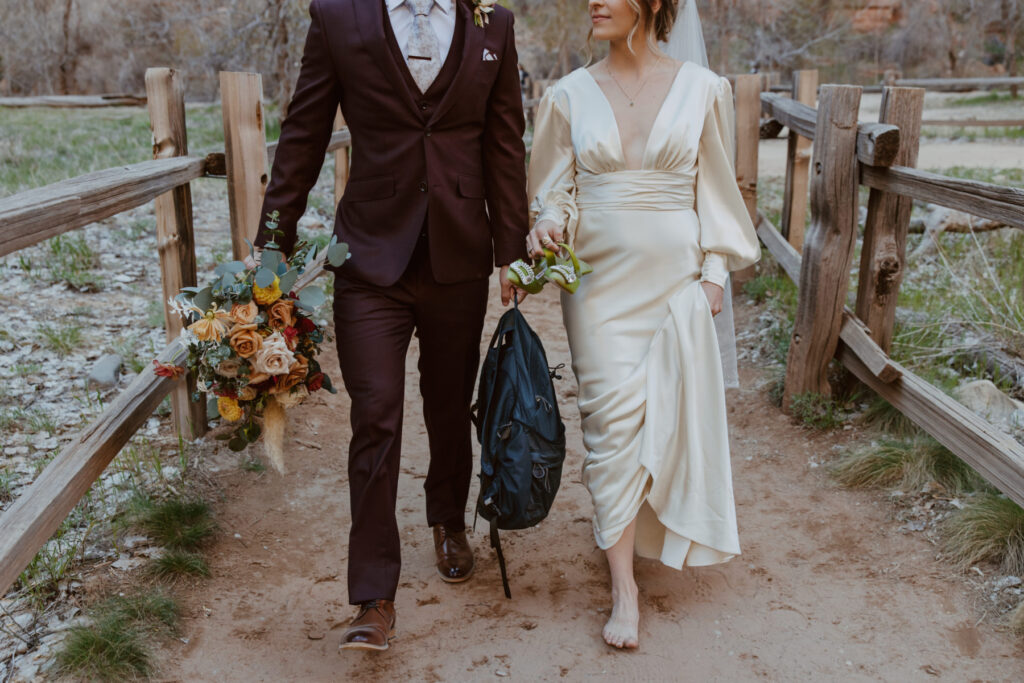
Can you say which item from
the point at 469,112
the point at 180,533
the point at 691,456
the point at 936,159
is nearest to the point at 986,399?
the point at 691,456

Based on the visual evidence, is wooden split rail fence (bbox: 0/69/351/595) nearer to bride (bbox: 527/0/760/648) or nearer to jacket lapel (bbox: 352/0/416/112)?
jacket lapel (bbox: 352/0/416/112)

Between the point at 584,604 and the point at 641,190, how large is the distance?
1522mm

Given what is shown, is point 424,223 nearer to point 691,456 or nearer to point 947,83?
point 691,456

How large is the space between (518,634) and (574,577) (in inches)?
18.5

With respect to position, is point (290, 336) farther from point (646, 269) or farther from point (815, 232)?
point (815, 232)

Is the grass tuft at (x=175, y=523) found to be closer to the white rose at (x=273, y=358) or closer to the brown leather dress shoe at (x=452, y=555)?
the brown leather dress shoe at (x=452, y=555)

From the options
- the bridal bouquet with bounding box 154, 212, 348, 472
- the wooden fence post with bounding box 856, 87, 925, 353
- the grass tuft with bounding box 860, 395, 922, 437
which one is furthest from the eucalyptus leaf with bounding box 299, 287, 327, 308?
the grass tuft with bounding box 860, 395, 922, 437

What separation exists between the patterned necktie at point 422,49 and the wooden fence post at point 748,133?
4.31 meters

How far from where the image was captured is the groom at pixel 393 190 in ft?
10.0

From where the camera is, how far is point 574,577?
3.72 m

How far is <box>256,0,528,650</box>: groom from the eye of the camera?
306cm

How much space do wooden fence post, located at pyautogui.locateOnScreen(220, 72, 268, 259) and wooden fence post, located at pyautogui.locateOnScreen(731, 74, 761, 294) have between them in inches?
147

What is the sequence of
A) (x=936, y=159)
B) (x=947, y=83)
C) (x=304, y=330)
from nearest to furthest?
1. (x=304, y=330)
2. (x=936, y=159)
3. (x=947, y=83)

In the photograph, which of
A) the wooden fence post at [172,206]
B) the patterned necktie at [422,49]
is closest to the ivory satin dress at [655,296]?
the patterned necktie at [422,49]
